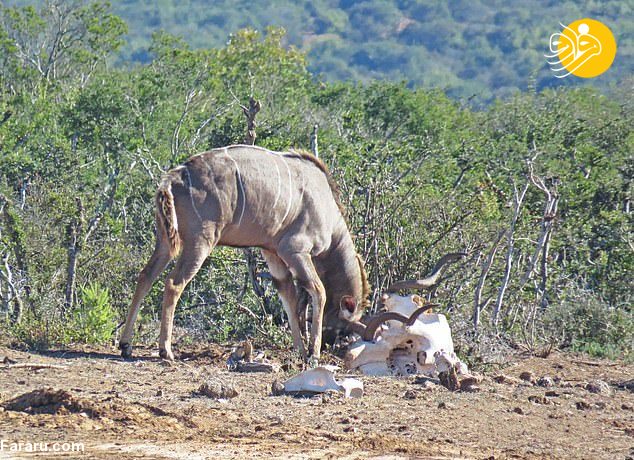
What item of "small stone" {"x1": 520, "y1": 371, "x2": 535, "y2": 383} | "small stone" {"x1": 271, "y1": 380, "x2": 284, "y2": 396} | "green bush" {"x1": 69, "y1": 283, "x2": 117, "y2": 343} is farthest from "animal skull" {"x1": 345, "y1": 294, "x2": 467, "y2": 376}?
"green bush" {"x1": 69, "y1": 283, "x2": 117, "y2": 343}

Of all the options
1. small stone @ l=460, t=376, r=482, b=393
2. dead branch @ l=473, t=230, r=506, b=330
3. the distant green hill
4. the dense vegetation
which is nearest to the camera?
small stone @ l=460, t=376, r=482, b=393

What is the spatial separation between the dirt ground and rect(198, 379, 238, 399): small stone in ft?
0.18

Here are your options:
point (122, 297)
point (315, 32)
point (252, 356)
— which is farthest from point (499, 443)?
point (315, 32)

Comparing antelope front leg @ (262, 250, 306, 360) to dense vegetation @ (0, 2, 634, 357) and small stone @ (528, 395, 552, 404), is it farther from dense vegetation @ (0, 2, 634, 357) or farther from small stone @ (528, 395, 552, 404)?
small stone @ (528, 395, 552, 404)

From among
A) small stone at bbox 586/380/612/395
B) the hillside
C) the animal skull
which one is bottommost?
small stone at bbox 586/380/612/395

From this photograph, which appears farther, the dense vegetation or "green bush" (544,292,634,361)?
"green bush" (544,292,634,361)

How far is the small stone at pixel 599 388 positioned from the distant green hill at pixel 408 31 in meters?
78.0

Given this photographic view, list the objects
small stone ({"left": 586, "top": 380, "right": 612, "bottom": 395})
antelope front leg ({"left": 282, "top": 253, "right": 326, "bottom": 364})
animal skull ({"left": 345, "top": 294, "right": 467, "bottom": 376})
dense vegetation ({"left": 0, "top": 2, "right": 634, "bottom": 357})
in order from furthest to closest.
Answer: dense vegetation ({"left": 0, "top": 2, "right": 634, "bottom": 357})
antelope front leg ({"left": 282, "top": 253, "right": 326, "bottom": 364})
animal skull ({"left": 345, "top": 294, "right": 467, "bottom": 376})
small stone ({"left": 586, "top": 380, "right": 612, "bottom": 395})

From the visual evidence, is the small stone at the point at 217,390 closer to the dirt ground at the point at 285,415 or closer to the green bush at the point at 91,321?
the dirt ground at the point at 285,415

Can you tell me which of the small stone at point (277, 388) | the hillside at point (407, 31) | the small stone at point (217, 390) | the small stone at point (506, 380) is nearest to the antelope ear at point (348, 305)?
the small stone at point (506, 380)

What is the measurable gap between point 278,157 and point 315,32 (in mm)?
117451

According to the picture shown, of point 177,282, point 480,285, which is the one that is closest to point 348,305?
point 480,285

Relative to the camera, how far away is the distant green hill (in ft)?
328

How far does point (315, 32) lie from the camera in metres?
126
